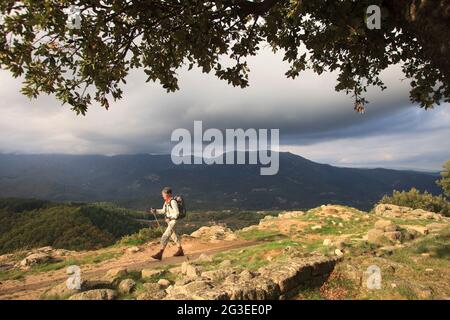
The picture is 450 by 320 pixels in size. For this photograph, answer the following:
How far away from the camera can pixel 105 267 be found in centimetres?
2058

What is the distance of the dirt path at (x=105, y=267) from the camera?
619 inches

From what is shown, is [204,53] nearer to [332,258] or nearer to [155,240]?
[332,258]

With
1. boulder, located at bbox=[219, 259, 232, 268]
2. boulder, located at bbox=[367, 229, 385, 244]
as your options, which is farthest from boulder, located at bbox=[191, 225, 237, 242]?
boulder, located at bbox=[367, 229, 385, 244]

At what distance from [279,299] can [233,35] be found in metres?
9.42

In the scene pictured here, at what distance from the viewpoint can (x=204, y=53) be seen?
467 inches

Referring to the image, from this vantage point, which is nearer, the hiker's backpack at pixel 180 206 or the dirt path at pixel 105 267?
the dirt path at pixel 105 267

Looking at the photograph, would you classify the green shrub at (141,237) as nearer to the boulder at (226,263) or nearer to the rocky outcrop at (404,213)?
the boulder at (226,263)

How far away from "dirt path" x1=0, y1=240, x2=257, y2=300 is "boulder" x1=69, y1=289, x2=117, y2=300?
12.7 feet

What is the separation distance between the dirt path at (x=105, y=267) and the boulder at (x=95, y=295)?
387 cm

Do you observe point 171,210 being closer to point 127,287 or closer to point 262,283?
point 127,287

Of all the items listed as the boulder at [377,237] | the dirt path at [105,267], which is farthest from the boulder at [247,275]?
the boulder at [377,237]

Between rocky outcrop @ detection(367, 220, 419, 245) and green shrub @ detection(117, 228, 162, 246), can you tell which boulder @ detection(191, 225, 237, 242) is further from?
rocky outcrop @ detection(367, 220, 419, 245)

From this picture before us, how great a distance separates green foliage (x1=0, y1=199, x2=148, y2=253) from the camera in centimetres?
6888

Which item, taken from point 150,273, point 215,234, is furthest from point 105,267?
point 215,234
